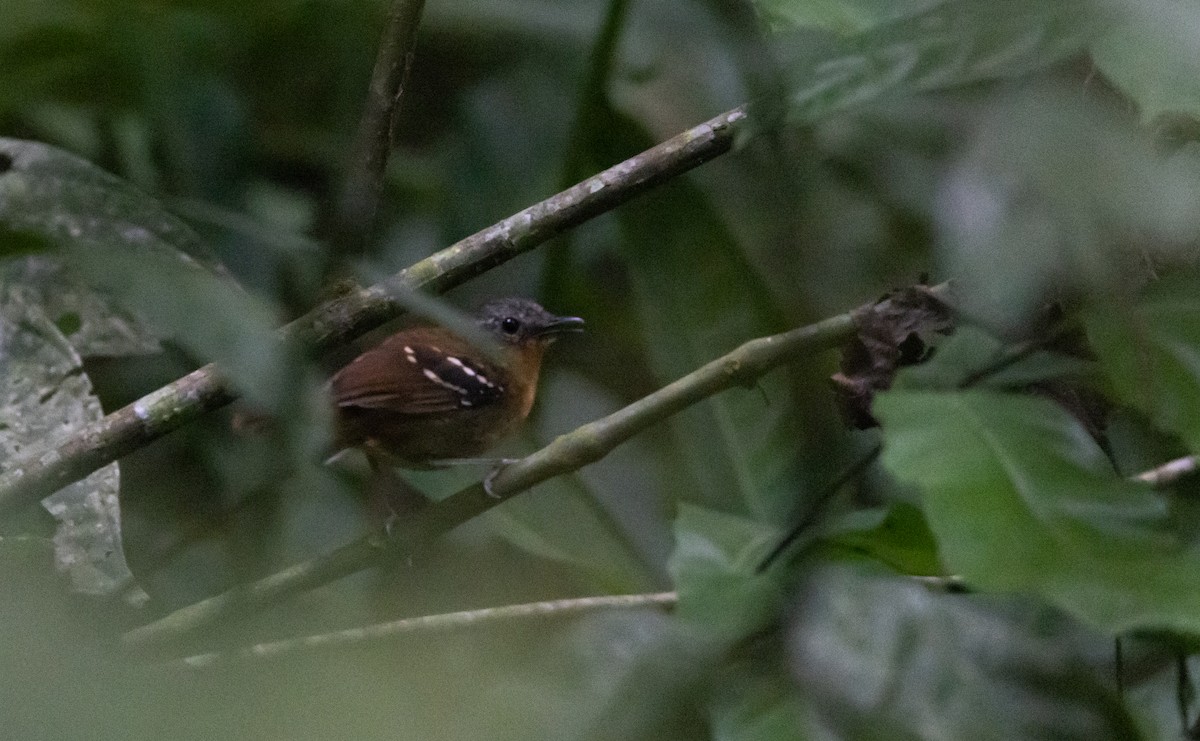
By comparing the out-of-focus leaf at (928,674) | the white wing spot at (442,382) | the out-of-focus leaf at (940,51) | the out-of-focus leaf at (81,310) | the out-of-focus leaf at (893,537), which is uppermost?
the out-of-focus leaf at (81,310)

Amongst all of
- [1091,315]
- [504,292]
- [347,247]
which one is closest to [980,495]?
[1091,315]

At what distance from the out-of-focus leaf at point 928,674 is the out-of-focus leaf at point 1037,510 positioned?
0.21 metres

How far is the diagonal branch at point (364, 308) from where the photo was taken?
163 cm

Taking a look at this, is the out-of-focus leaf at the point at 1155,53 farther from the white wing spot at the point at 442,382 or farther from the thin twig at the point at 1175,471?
the white wing spot at the point at 442,382

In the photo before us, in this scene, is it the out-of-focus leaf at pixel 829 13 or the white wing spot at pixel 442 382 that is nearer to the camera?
the out-of-focus leaf at pixel 829 13

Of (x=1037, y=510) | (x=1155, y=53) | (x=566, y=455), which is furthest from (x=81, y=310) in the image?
(x=1155, y=53)

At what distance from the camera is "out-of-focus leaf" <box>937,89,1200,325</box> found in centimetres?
105

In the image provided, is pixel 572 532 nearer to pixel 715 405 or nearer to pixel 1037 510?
pixel 715 405

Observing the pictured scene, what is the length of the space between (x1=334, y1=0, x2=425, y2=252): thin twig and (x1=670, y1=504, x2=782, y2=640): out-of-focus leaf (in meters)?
0.54

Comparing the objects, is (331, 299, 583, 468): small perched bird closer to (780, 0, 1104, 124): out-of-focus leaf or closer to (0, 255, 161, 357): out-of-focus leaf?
(0, 255, 161, 357): out-of-focus leaf

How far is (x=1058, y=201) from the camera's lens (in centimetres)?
111

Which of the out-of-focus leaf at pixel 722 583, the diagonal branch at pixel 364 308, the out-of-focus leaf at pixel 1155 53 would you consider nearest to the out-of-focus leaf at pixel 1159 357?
the out-of-focus leaf at pixel 1155 53

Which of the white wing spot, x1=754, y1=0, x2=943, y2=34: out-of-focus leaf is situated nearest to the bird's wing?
the white wing spot

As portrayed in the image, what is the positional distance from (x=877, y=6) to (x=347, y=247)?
2.63 ft
